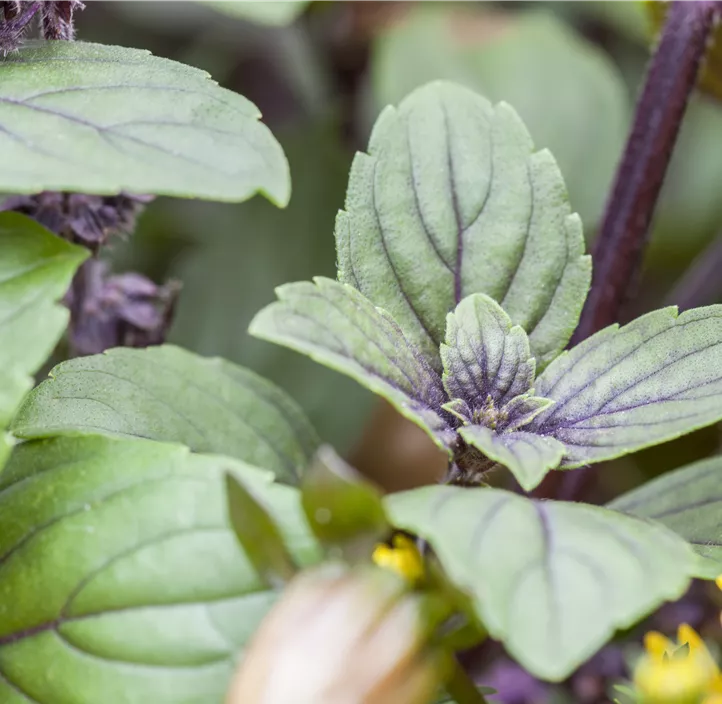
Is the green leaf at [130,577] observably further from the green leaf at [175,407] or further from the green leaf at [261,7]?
the green leaf at [261,7]

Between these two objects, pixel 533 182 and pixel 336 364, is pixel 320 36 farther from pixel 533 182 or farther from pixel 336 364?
pixel 336 364

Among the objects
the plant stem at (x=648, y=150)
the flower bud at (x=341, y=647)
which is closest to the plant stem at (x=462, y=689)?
the flower bud at (x=341, y=647)

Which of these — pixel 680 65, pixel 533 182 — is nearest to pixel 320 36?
pixel 680 65

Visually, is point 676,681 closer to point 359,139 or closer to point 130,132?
point 130,132

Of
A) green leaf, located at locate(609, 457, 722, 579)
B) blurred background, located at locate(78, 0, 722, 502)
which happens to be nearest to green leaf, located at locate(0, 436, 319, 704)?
green leaf, located at locate(609, 457, 722, 579)

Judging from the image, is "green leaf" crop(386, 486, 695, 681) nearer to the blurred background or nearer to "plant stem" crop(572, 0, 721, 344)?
"plant stem" crop(572, 0, 721, 344)

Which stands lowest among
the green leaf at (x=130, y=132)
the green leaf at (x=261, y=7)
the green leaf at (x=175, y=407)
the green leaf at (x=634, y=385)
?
the green leaf at (x=175, y=407)
